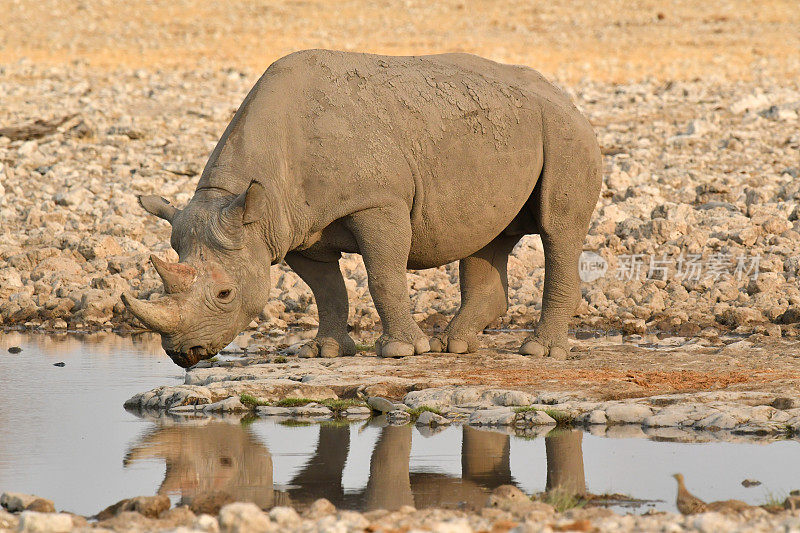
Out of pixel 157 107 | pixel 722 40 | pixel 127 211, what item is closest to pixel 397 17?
pixel 722 40

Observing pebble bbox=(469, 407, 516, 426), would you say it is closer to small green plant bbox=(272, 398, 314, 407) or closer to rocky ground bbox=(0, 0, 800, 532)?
rocky ground bbox=(0, 0, 800, 532)

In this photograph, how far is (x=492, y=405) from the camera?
795 centimetres

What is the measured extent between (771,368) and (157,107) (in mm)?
14521

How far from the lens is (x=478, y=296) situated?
10641mm

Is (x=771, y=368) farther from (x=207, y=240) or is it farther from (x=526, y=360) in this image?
(x=207, y=240)

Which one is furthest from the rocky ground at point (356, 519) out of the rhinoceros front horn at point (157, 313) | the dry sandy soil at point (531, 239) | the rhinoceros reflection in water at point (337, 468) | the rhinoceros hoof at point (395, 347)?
the rhinoceros hoof at point (395, 347)

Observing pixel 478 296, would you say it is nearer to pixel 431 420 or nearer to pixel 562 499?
pixel 431 420

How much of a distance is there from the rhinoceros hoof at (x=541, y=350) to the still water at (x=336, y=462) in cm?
268

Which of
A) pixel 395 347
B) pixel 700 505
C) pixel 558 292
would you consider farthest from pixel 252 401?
pixel 700 505

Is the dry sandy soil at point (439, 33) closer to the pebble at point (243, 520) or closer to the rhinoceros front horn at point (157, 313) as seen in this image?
the rhinoceros front horn at point (157, 313)

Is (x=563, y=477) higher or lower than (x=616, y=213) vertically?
lower

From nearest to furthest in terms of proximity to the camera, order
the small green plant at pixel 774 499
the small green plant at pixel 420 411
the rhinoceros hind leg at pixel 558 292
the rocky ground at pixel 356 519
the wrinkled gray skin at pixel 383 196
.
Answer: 1. the rocky ground at pixel 356 519
2. the small green plant at pixel 774 499
3. the small green plant at pixel 420 411
4. the wrinkled gray skin at pixel 383 196
5. the rhinoceros hind leg at pixel 558 292

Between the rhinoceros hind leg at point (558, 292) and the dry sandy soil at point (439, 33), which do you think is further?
the dry sandy soil at point (439, 33)

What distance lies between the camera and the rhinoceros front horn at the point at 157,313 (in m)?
7.98
